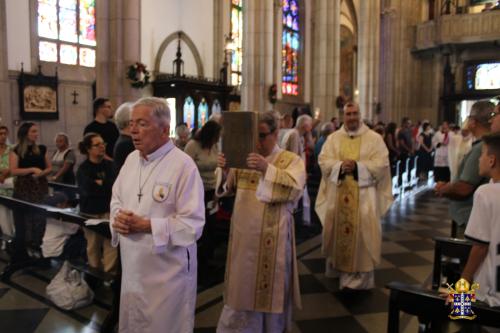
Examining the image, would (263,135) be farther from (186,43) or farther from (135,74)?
(186,43)

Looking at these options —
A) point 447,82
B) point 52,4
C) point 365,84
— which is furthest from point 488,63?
point 52,4

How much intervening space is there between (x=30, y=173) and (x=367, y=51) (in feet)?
48.3

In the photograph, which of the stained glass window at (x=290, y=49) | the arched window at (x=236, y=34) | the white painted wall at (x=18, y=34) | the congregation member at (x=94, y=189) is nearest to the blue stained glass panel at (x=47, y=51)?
the white painted wall at (x=18, y=34)

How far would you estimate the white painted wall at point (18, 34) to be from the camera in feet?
44.4

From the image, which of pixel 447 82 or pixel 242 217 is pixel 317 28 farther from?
pixel 242 217

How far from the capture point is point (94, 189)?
4777 mm

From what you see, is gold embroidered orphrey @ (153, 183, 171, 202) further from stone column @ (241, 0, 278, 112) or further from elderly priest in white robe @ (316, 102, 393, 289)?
stone column @ (241, 0, 278, 112)

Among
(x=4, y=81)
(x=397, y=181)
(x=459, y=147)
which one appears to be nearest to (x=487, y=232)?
(x=397, y=181)

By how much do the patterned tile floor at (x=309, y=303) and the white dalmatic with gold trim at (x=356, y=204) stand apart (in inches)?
11.3

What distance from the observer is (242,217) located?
12.0ft

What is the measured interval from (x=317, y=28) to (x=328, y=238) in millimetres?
11273

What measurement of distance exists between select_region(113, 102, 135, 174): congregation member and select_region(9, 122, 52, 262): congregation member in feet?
7.32

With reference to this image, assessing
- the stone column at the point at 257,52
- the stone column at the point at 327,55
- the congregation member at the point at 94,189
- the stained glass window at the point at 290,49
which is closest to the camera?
the congregation member at the point at 94,189

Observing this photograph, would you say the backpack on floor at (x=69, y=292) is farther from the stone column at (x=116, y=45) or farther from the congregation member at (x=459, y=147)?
the congregation member at (x=459, y=147)
